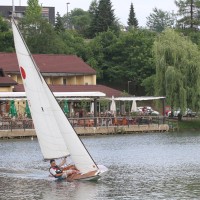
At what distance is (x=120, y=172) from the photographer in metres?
45.2

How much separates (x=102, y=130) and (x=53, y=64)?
29.7m

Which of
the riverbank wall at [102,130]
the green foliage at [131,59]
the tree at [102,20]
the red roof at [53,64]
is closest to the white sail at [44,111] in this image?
the riverbank wall at [102,130]

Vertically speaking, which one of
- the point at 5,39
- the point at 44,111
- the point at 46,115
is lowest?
the point at 46,115

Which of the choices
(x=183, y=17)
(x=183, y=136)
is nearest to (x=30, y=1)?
(x=183, y=17)

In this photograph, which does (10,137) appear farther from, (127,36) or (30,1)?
(30,1)

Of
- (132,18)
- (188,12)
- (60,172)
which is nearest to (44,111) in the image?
(60,172)

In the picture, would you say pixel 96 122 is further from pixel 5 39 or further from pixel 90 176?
pixel 5 39

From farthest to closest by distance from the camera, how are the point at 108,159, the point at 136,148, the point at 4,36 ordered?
the point at 4,36, the point at 136,148, the point at 108,159

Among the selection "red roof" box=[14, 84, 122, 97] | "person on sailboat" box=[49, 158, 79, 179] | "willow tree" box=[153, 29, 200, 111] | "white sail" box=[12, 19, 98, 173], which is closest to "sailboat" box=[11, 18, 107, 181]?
"white sail" box=[12, 19, 98, 173]

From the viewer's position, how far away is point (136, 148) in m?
61.7

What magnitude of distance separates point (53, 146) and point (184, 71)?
46920 millimetres

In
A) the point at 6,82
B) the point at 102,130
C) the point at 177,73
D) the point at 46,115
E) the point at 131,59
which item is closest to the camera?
the point at 46,115

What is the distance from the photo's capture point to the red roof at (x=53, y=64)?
4038 inches

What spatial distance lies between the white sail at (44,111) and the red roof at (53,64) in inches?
2355
